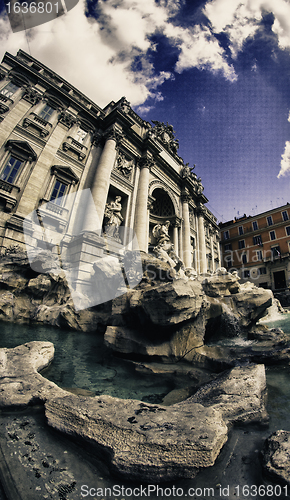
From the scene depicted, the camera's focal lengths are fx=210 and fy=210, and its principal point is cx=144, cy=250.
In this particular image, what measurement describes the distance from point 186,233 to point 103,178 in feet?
32.0

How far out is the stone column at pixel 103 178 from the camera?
40.9 feet

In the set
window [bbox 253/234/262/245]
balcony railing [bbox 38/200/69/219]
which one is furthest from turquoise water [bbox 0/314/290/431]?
window [bbox 253/234/262/245]

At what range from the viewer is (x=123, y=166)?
1605 cm

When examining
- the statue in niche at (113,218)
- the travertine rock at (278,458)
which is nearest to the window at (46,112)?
the statue in niche at (113,218)

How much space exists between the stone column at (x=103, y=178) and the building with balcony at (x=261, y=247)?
75.0ft

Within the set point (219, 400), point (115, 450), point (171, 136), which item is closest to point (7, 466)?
point (115, 450)

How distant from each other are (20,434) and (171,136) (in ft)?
83.1

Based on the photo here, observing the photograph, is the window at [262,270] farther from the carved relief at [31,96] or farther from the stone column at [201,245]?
the carved relief at [31,96]

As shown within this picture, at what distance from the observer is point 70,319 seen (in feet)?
22.9

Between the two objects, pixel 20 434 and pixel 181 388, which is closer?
pixel 20 434

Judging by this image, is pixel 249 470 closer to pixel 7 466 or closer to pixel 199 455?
pixel 199 455

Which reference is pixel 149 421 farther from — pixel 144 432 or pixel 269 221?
pixel 269 221

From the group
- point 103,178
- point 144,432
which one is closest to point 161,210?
point 103,178

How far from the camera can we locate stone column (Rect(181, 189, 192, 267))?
19002 millimetres
